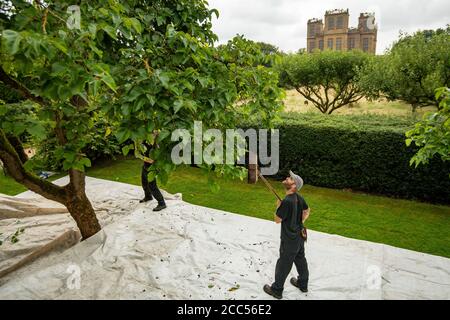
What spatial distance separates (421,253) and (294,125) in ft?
17.5

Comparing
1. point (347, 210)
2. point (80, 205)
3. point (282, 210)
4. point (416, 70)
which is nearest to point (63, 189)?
point (80, 205)

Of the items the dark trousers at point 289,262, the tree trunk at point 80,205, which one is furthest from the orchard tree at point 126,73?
the dark trousers at point 289,262

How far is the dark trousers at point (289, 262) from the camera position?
4.64m

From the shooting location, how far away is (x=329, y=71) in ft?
60.4

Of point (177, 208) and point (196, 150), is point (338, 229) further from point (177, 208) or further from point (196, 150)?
point (196, 150)

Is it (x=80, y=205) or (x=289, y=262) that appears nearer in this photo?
(x=289, y=262)

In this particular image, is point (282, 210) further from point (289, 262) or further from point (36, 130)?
point (36, 130)

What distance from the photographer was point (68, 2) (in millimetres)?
3438

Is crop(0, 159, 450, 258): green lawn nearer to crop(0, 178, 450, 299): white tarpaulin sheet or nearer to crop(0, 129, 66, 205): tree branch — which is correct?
crop(0, 178, 450, 299): white tarpaulin sheet

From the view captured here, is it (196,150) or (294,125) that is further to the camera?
(294,125)

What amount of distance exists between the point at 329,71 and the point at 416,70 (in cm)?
565

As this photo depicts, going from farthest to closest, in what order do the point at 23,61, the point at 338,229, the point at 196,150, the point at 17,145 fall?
the point at 338,229 < the point at 17,145 < the point at 196,150 < the point at 23,61
